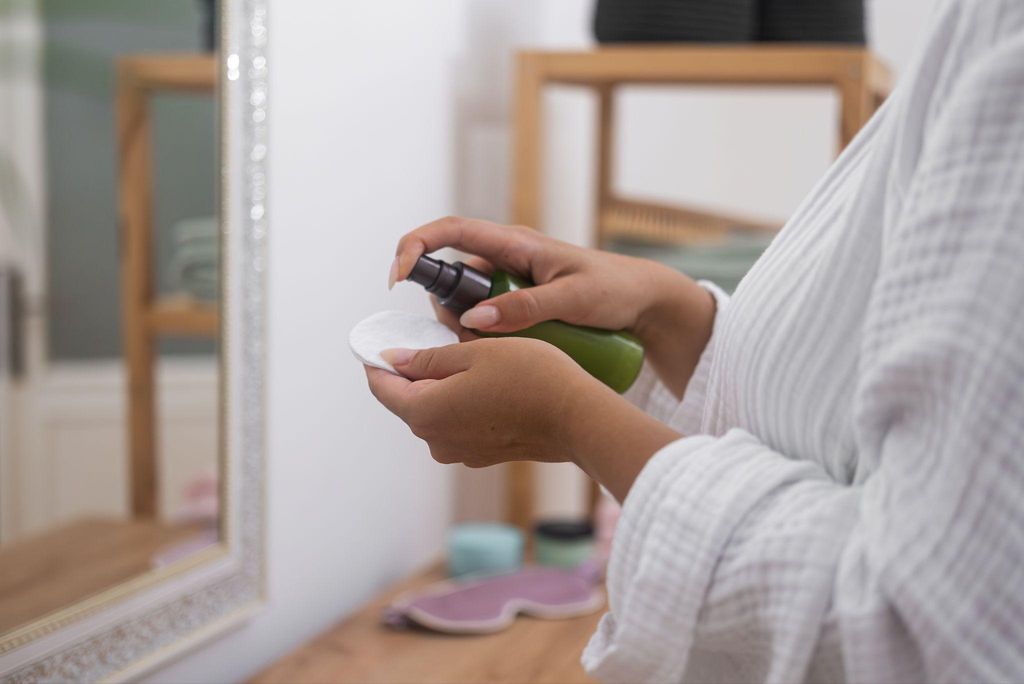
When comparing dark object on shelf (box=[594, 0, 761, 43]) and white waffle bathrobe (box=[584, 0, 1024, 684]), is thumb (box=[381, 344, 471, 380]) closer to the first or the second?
white waffle bathrobe (box=[584, 0, 1024, 684])

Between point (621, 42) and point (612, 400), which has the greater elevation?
point (621, 42)

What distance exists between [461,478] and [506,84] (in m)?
0.57

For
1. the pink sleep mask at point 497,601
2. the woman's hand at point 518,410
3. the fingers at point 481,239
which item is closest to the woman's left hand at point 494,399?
the woman's hand at point 518,410

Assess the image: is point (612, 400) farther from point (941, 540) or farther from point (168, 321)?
point (168, 321)

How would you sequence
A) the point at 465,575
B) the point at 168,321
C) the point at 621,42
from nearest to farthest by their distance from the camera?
1. the point at 168,321
2. the point at 465,575
3. the point at 621,42

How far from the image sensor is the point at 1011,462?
1.36ft

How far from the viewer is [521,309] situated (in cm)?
67

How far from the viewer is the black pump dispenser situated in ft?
2.16

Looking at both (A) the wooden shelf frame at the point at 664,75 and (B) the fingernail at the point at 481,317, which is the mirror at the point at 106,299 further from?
(A) the wooden shelf frame at the point at 664,75

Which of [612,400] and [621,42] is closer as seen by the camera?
[612,400]

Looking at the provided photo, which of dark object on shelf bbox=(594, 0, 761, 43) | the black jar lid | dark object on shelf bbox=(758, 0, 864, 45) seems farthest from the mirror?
dark object on shelf bbox=(758, 0, 864, 45)

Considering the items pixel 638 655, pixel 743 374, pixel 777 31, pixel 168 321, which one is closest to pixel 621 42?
pixel 777 31

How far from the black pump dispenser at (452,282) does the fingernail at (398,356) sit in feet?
0.22

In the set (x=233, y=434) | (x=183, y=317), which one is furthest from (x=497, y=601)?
(x=183, y=317)
